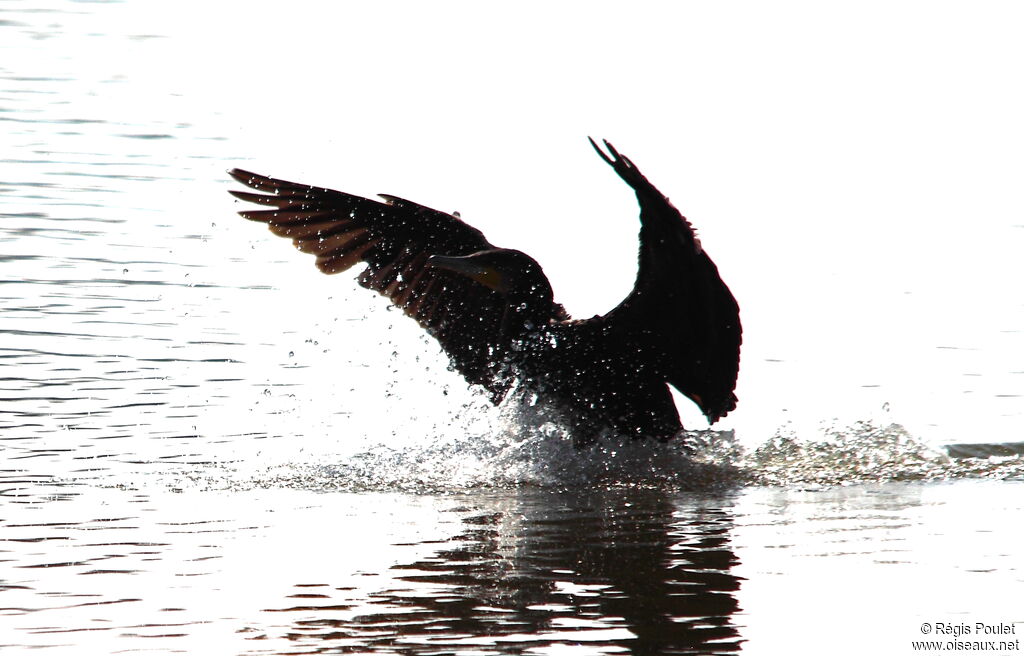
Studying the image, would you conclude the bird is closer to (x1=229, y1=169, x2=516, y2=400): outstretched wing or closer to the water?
(x1=229, y1=169, x2=516, y2=400): outstretched wing

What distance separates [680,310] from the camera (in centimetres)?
662

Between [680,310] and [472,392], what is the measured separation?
130 centimetres

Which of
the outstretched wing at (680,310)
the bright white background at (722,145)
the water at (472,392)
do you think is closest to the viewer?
the water at (472,392)

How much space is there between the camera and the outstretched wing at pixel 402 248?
731 centimetres

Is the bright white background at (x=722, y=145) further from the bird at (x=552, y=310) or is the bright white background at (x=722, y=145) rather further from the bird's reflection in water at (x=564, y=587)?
the bird's reflection in water at (x=564, y=587)

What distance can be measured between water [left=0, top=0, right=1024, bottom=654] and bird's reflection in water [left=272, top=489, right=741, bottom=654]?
2 cm

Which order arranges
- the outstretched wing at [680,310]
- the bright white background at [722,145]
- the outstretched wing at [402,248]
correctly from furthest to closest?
the bright white background at [722,145] → the outstretched wing at [402,248] → the outstretched wing at [680,310]

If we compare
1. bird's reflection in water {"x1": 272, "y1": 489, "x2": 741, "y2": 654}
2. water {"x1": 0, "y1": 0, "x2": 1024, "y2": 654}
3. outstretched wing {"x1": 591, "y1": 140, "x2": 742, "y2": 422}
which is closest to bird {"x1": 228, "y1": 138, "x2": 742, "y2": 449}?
outstretched wing {"x1": 591, "y1": 140, "x2": 742, "y2": 422}

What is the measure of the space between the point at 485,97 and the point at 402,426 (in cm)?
909

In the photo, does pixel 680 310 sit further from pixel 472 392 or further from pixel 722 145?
pixel 722 145

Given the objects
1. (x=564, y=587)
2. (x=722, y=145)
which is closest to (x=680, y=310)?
(x=564, y=587)

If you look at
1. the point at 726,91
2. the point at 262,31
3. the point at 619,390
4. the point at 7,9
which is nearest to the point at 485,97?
the point at 726,91

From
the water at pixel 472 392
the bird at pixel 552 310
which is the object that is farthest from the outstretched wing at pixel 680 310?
the water at pixel 472 392

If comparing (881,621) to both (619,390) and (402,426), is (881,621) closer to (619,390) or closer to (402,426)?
(619,390)
